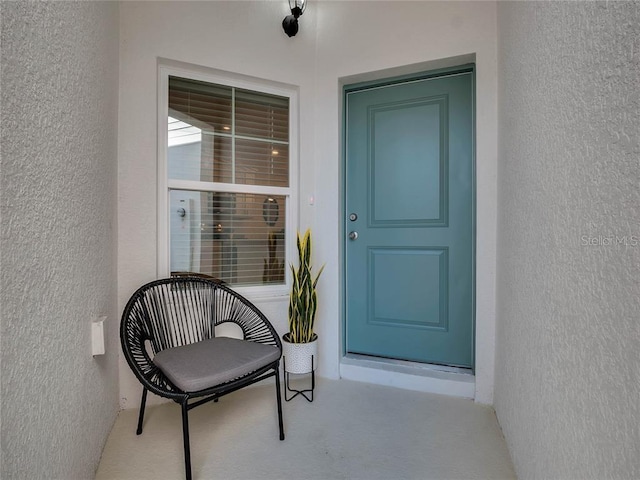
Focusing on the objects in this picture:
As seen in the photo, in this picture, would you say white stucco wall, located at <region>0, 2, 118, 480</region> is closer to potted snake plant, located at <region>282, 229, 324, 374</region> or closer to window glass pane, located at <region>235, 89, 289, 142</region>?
window glass pane, located at <region>235, 89, 289, 142</region>

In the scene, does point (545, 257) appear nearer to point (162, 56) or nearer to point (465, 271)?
point (465, 271)

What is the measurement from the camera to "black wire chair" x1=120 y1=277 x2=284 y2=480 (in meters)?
1.42

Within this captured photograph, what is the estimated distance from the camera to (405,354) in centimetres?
241

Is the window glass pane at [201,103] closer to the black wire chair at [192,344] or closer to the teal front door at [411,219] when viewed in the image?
the teal front door at [411,219]

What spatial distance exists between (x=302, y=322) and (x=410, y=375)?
2.58 feet

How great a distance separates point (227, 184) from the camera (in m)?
2.26

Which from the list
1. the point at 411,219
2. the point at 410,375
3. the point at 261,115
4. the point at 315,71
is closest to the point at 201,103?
the point at 261,115

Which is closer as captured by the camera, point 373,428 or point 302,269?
point 373,428

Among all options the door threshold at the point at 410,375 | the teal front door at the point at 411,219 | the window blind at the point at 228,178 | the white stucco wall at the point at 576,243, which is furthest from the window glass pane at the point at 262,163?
the white stucco wall at the point at 576,243

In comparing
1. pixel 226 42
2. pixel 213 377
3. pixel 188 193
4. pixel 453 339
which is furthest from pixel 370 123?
pixel 213 377

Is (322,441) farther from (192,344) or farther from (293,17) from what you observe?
(293,17)

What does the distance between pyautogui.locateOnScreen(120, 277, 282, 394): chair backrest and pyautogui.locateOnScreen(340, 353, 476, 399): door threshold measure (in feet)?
2.42

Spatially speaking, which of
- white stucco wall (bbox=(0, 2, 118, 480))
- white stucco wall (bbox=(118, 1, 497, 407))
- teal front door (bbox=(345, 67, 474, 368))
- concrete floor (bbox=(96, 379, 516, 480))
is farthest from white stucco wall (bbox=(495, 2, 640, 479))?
white stucco wall (bbox=(0, 2, 118, 480))

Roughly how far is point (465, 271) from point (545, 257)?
1186 mm
